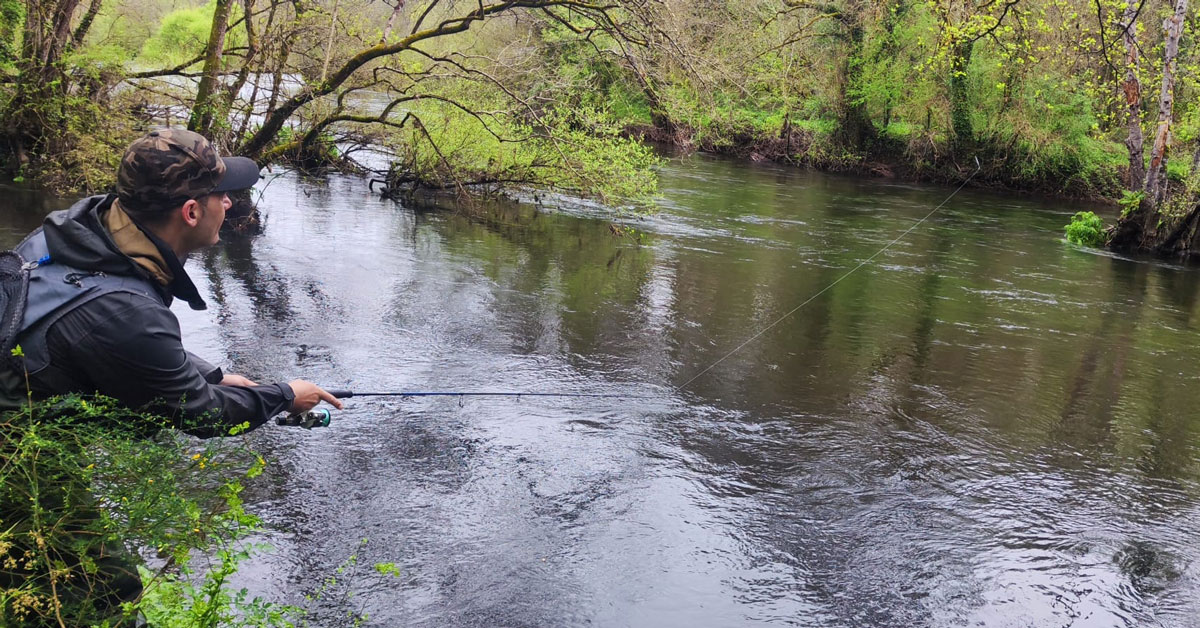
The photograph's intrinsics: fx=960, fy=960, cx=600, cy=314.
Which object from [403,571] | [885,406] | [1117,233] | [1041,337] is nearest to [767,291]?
[1041,337]

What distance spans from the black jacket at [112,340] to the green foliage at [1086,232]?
19.4 m

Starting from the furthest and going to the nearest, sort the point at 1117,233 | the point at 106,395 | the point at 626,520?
the point at 1117,233 → the point at 626,520 → the point at 106,395

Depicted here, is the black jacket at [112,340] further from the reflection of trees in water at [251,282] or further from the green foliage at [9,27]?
the green foliage at [9,27]

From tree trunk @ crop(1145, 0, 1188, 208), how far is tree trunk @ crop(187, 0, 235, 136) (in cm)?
1380

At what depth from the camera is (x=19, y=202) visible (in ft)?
42.8

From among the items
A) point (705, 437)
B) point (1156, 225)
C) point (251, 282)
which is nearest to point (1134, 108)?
point (1156, 225)

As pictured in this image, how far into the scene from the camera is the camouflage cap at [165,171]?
2766mm

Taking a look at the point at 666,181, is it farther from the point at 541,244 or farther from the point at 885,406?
the point at 885,406

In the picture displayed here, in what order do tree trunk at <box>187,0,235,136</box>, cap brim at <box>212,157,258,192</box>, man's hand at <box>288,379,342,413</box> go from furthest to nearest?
tree trunk at <box>187,0,235,136</box>, man's hand at <box>288,379,342,413</box>, cap brim at <box>212,157,258,192</box>

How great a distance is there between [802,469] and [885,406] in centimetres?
187

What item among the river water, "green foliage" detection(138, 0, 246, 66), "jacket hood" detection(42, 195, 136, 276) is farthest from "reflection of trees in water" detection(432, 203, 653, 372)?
"jacket hood" detection(42, 195, 136, 276)

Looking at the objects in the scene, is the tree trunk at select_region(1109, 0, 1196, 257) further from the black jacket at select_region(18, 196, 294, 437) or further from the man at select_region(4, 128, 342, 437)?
the black jacket at select_region(18, 196, 294, 437)

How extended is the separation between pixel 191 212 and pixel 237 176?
0.23 metres

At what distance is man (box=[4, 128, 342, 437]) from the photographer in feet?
8.42
